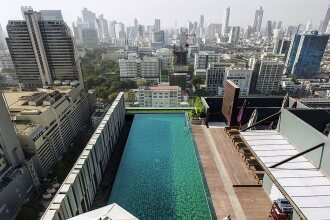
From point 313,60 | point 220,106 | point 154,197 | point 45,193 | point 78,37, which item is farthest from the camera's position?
point 78,37

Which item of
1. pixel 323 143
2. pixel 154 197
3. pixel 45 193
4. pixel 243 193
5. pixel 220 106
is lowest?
pixel 45 193

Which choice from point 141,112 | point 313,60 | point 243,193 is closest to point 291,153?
point 243,193

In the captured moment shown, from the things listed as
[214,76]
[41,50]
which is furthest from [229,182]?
[214,76]

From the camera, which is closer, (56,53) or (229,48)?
(56,53)

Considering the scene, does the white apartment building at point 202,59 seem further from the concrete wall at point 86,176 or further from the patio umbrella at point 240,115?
the concrete wall at point 86,176

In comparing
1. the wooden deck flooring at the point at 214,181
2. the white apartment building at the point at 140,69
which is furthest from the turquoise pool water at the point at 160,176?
the white apartment building at the point at 140,69

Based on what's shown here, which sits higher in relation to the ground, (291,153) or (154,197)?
(291,153)

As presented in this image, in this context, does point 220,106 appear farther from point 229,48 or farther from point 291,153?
point 229,48
